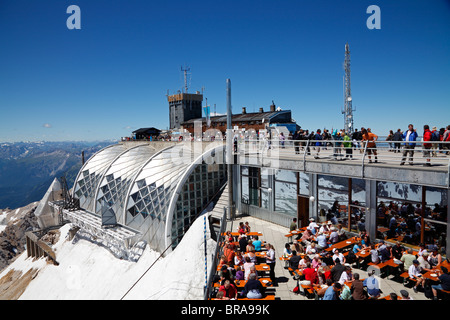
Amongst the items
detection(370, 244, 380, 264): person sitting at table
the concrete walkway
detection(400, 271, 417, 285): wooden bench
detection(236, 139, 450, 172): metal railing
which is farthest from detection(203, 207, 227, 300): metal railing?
detection(400, 271, 417, 285): wooden bench

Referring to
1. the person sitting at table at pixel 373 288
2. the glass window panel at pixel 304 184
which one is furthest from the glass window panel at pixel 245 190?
the person sitting at table at pixel 373 288

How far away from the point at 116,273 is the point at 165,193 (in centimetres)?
706

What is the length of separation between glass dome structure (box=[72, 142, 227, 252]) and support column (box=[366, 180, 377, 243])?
34.5 feet

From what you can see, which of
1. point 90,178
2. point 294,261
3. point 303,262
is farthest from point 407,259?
point 90,178

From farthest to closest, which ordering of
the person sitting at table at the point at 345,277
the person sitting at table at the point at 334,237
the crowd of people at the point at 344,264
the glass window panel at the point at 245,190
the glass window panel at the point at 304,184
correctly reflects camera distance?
the glass window panel at the point at 245,190
the glass window panel at the point at 304,184
the person sitting at table at the point at 334,237
the person sitting at table at the point at 345,277
the crowd of people at the point at 344,264

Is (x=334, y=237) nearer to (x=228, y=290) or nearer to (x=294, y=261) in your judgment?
(x=294, y=261)

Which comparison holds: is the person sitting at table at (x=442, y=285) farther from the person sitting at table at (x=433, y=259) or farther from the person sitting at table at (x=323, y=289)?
the person sitting at table at (x=323, y=289)

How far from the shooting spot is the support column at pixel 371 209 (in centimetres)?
1133

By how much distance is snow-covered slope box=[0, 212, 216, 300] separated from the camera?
45.8 feet

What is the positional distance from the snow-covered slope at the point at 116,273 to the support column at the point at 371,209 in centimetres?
801

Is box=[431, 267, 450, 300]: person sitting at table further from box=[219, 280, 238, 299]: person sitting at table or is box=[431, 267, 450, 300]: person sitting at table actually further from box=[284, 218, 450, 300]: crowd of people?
box=[219, 280, 238, 299]: person sitting at table

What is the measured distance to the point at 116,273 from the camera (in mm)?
19562

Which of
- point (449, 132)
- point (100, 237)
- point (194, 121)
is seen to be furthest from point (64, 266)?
point (194, 121)

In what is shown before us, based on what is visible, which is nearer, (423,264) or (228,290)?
(228,290)
